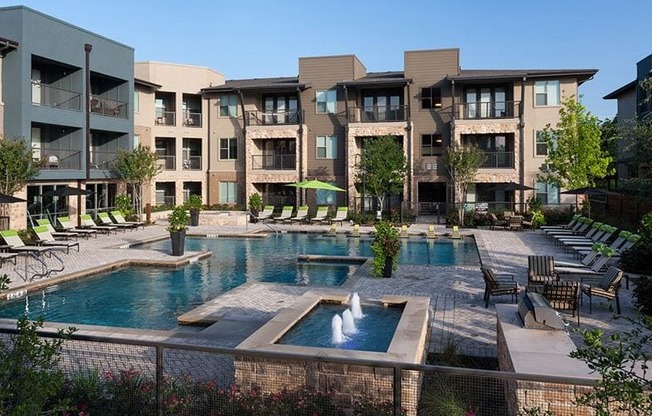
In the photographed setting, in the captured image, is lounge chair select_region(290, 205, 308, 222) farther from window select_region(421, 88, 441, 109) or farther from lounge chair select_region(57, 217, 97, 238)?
lounge chair select_region(57, 217, 97, 238)

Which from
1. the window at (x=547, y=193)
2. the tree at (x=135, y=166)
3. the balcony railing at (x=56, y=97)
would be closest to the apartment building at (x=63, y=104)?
the balcony railing at (x=56, y=97)

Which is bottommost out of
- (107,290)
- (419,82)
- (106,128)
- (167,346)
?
(107,290)

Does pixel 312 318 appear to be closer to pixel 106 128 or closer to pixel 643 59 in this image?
pixel 106 128

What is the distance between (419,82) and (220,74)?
16.0 metres

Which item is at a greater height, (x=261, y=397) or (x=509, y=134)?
(x=509, y=134)

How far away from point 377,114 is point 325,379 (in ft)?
105

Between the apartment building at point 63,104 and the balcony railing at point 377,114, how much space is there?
14.3 meters

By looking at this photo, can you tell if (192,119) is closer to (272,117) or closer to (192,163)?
(192,163)

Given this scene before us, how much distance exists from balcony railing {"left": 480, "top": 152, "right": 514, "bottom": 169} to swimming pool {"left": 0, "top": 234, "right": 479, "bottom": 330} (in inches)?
398

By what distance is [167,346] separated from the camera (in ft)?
16.9

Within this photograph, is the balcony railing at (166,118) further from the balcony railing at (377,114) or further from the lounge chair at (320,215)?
the lounge chair at (320,215)

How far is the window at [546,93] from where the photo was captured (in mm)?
34594

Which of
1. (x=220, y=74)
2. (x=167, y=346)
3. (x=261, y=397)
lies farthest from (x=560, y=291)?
(x=220, y=74)

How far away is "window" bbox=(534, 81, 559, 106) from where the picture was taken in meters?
34.6
